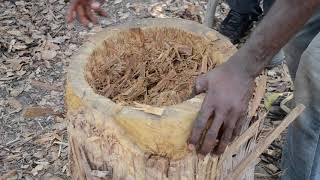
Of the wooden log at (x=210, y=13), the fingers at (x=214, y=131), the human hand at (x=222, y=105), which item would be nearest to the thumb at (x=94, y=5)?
the human hand at (x=222, y=105)

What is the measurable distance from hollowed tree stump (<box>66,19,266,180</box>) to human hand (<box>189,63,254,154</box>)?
9 centimetres

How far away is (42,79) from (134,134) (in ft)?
6.61

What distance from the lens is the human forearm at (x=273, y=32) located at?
165cm

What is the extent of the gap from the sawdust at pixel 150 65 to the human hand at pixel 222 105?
410 mm

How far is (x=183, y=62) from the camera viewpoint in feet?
7.70

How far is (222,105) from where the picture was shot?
1.69 meters

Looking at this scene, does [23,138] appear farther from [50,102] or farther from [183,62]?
[183,62]

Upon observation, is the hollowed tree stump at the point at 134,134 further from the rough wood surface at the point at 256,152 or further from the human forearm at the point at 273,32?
the human forearm at the point at 273,32

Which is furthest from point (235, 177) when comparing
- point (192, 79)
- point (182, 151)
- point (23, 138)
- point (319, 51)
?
point (23, 138)

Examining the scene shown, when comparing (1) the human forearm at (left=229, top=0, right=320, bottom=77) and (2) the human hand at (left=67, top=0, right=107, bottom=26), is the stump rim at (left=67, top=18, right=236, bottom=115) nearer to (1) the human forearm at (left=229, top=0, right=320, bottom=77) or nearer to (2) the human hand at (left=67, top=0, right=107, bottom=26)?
(2) the human hand at (left=67, top=0, right=107, bottom=26)

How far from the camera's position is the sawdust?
2.20 m

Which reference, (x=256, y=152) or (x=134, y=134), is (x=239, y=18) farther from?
(x=134, y=134)

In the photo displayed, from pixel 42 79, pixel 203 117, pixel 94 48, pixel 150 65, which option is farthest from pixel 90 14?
pixel 42 79

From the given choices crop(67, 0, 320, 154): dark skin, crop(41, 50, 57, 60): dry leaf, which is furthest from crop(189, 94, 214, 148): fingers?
crop(41, 50, 57, 60): dry leaf
